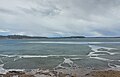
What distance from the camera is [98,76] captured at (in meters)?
18.1

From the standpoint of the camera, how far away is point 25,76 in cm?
1850

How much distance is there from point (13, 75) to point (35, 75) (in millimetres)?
2181

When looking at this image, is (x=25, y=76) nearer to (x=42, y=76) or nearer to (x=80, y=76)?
(x=42, y=76)

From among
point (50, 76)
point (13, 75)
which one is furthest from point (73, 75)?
point (13, 75)

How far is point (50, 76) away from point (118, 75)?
21.3ft

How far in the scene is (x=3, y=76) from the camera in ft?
60.9

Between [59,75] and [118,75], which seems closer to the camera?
[118,75]

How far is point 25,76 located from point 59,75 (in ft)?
10.9

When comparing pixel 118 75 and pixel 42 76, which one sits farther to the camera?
pixel 42 76

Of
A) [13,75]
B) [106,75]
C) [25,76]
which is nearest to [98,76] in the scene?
[106,75]

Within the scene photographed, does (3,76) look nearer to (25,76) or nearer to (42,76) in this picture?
(25,76)

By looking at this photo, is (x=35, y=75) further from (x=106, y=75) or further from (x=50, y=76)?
(x=106, y=75)

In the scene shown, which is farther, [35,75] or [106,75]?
[35,75]

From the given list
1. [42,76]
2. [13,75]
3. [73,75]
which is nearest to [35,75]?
[42,76]
